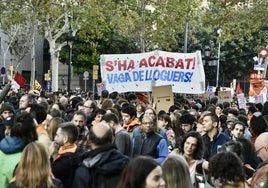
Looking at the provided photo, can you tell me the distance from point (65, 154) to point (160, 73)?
11.6 metres

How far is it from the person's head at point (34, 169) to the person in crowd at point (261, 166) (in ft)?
5.72

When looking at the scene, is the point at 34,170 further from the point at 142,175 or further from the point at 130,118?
the point at 130,118

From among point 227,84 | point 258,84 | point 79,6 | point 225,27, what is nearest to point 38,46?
point 227,84

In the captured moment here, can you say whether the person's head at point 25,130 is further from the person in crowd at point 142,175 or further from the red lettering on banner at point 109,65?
the red lettering on banner at point 109,65

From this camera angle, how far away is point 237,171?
19.7ft

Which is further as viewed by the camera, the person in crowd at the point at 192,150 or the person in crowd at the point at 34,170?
the person in crowd at the point at 192,150

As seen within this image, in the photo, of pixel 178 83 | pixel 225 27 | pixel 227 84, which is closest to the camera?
pixel 178 83

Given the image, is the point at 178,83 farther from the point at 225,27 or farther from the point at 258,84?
the point at 225,27

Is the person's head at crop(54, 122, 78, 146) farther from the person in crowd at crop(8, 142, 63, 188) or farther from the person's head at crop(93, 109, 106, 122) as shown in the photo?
the person's head at crop(93, 109, 106, 122)

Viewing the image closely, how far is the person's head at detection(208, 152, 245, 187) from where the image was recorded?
235 inches

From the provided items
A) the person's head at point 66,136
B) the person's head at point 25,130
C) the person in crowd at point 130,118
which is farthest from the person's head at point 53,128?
the person in crowd at point 130,118

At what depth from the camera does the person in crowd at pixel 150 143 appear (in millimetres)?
9133

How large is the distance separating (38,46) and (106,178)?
63.5 meters

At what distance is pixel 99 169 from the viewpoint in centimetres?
656
